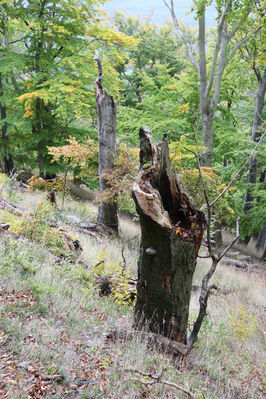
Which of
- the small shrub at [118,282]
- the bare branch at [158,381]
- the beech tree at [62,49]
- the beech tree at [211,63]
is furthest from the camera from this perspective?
the beech tree at [62,49]

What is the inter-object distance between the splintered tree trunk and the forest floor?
343 millimetres

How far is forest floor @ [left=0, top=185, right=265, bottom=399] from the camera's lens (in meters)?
2.41

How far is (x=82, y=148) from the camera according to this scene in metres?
9.69

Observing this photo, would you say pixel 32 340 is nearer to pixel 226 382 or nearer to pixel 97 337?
pixel 97 337

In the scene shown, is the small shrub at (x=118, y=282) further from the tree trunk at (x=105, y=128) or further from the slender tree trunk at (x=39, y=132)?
the slender tree trunk at (x=39, y=132)

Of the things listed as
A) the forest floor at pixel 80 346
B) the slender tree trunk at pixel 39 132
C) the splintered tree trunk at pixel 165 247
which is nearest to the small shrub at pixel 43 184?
the slender tree trunk at pixel 39 132

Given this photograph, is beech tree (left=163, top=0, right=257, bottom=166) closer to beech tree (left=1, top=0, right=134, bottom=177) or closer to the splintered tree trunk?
beech tree (left=1, top=0, right=134, bottom=177)

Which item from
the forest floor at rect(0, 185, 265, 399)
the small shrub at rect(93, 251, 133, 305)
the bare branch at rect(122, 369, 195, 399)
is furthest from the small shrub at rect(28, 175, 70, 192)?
the bare branch at rect(122, 369, 195, 399)

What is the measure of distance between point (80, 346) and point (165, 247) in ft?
4.39

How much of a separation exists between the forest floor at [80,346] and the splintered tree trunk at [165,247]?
0.34 m

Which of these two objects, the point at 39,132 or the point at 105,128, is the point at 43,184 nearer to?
the point at 105,128

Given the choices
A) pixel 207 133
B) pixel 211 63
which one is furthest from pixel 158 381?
pixel 211 63

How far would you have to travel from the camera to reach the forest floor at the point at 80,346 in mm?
2408

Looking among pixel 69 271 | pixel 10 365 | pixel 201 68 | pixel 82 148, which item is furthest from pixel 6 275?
pixel 201 68
